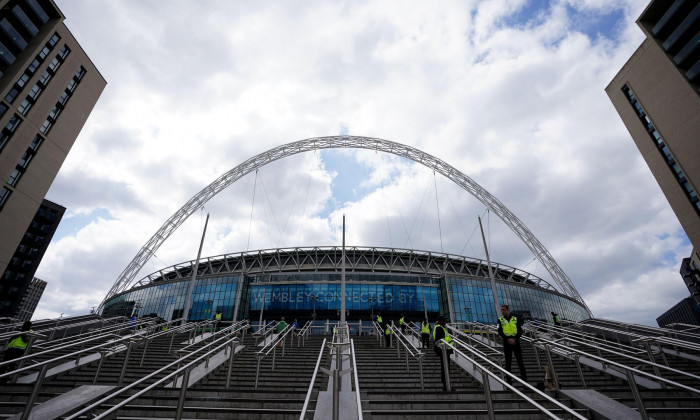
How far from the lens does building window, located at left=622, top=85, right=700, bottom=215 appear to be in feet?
100.0

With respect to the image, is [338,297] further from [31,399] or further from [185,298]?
[31,399]

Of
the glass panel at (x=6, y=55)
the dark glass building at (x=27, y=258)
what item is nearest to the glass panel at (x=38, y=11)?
the glass panel at (x=6, y=55)

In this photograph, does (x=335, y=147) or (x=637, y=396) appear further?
(x=335, y=147)

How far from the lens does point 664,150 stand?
108ft

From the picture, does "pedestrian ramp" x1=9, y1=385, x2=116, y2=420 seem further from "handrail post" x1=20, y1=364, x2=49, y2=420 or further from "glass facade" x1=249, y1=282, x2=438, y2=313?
"glass facade" x1=249, y1=282, x2=438, y2=313

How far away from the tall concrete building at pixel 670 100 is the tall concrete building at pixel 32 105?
55712mm

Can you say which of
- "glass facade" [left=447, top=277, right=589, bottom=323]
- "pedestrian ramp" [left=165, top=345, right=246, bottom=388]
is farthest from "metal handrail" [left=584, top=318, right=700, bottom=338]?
"glass facade" [left=447, top=277, right=589, bottom=323]

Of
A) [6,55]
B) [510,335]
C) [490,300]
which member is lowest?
[510,335]

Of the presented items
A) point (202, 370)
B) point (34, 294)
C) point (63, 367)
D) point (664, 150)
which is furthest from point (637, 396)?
point (34, 294)

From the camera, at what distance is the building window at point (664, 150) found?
30.5m

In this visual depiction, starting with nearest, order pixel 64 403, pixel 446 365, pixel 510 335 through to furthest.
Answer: pixel 64 403, pixel 446 365, pixel 510 335

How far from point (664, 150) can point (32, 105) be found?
65.6 m

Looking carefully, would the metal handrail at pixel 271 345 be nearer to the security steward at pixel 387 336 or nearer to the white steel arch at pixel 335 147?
the security steward at pixel 387 336

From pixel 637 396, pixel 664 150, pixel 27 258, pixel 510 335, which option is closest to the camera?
pixel 637 396
